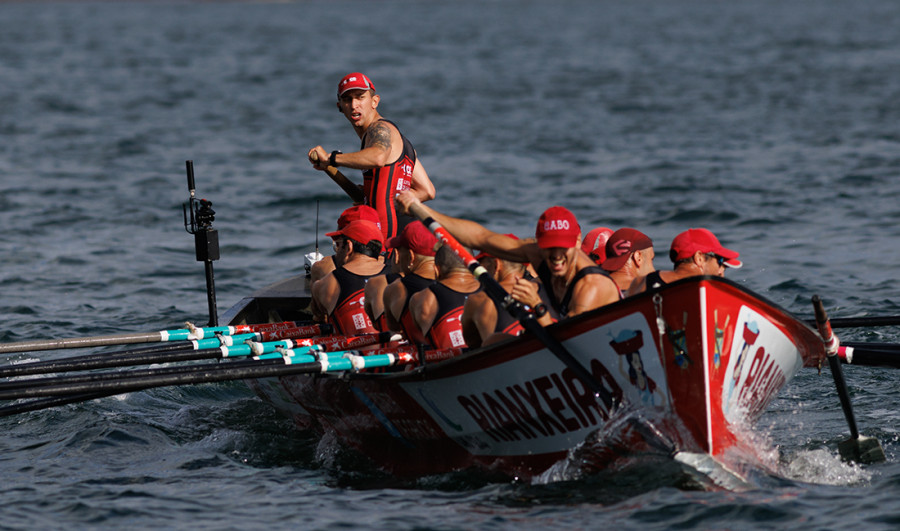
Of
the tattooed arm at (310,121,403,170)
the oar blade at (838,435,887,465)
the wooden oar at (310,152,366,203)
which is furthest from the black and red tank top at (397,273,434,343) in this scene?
the oar blade at (838,435,887,465)

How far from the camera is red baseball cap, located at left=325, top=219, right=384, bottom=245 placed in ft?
35.7

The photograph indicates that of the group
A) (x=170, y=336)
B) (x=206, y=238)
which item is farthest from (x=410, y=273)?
(x=206, y=238)

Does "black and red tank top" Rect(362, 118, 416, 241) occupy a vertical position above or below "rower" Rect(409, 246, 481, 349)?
above

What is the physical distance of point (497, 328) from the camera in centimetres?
880

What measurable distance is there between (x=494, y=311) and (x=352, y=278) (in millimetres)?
2454

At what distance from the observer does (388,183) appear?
1179 cm

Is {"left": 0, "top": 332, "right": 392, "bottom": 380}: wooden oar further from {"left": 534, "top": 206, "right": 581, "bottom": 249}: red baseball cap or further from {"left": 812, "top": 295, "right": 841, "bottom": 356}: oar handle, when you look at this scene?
{"left": 812, "top": 295, "right": 841, "bottom": 356}: oar handle

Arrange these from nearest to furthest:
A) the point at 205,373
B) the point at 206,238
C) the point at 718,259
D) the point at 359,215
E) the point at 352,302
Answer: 1. the point at 205,373
2. the point at 718,259
3. the point at 352,302
4. the point at 359,215
5. the point at 206,238

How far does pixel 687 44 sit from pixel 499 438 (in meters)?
61.0

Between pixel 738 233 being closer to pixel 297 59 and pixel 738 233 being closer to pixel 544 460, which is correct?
pixel 544 460

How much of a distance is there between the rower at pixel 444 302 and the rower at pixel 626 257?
Answer: 4.14 feet

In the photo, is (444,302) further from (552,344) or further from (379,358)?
(552,344)

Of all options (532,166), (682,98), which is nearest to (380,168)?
(532,166)

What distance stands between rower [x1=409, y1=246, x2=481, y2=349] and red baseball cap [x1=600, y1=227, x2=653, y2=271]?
1234 millimetres
